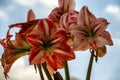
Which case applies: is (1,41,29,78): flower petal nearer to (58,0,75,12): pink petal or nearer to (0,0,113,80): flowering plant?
(0,0,113,80): flowering plant

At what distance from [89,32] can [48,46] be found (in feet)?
0.25

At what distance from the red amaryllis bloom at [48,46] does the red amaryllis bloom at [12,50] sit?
0.10 ft

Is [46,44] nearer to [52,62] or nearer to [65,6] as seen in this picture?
[52,62]

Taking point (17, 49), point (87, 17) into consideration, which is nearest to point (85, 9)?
point (87, 17)

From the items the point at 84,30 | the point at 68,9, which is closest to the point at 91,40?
the point at 84,30

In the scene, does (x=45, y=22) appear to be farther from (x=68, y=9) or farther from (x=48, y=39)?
(x=68, y=9)

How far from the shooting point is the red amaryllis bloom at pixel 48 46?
18.5 inches

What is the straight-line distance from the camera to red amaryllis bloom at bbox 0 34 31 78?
1.66 feet

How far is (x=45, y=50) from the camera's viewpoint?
1.57ft

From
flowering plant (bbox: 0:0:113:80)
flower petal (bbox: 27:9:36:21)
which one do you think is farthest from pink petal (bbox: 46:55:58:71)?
flower petal (bbox: 27:9:36:21)

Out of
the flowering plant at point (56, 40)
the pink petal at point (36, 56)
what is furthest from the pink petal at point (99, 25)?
the pink petal at point (36, 56)

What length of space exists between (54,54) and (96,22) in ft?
0.32

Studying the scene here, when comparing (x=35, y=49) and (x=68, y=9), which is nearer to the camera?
(x=35, y=49)

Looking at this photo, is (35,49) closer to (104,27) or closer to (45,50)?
(45,50)
